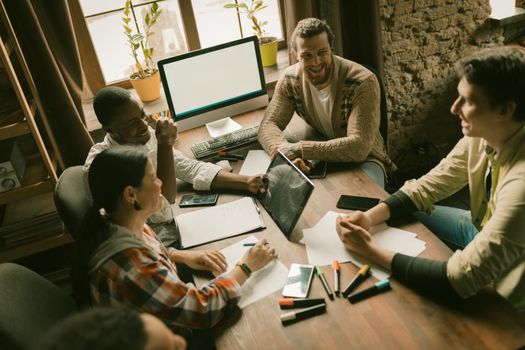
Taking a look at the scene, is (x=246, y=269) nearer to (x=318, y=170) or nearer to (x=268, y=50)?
(x=318, y=170)

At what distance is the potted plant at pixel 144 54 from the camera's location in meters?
2.61

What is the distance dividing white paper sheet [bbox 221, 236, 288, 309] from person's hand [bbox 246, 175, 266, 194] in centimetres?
39

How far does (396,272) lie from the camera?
1287mm

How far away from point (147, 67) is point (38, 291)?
1861 mm

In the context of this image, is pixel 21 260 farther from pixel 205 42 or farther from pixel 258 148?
pixel 205 42

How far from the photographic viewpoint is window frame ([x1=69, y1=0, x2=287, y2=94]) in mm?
2578

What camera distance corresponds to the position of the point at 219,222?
5.49ft

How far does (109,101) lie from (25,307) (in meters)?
0.83

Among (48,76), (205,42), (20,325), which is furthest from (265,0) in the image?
(20,325)

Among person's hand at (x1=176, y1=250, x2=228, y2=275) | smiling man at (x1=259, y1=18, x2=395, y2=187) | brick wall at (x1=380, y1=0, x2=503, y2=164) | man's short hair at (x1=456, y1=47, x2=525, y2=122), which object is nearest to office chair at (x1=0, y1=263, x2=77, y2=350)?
person's hand at (x1=176, y1=250, x2=228, y2=275)

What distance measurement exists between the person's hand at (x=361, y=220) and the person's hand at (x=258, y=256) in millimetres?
297

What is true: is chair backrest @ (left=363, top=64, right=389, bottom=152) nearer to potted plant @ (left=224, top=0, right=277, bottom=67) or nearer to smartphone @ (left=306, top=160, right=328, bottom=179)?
smartphone @ (left=306, top=160, right=328, bottom=179)

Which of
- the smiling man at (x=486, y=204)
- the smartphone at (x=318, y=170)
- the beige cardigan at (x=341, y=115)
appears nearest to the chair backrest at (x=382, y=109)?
the beige cardigan at (x=341, y=115)

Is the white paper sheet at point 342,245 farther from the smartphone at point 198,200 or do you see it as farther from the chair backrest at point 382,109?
the chair backrest at point 382,109
